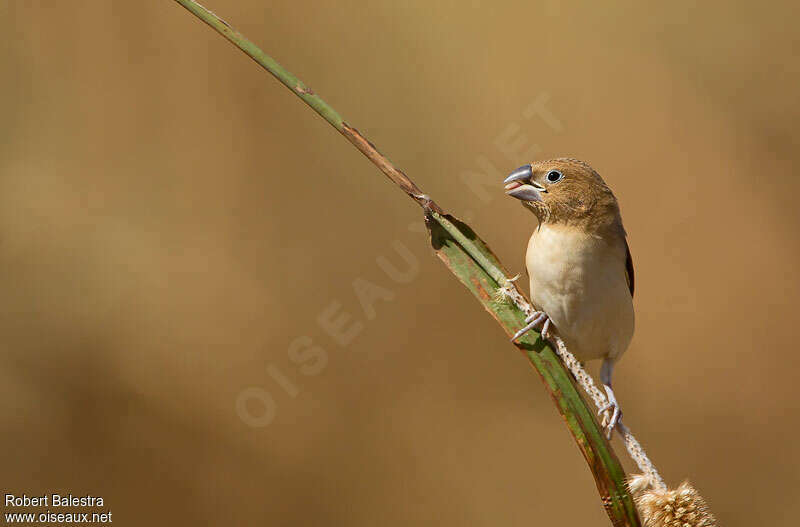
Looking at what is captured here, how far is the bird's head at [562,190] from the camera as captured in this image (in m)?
2.28

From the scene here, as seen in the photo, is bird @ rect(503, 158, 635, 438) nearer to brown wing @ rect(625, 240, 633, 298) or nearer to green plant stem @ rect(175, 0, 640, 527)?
brown wing @ rect(625, 240, 633, 298)

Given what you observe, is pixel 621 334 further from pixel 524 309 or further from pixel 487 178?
pixel 487 178

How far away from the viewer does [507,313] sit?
1.86 meters

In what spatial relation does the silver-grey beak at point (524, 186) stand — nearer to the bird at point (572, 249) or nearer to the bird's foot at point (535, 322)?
the bird at point (572, 249)

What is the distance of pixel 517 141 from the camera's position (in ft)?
12.8

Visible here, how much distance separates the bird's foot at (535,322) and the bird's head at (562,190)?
33cm

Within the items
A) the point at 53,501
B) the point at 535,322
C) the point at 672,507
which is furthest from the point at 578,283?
the point at 53,501

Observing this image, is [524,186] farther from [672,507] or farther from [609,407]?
[672,507]

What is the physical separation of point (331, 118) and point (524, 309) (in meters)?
0.84

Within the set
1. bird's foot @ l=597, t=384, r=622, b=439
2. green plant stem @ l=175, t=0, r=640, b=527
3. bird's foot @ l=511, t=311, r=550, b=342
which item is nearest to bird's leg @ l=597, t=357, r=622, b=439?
bird's foot @ l=597, t=384, r=622, b=439

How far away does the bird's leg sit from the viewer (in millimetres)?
2176

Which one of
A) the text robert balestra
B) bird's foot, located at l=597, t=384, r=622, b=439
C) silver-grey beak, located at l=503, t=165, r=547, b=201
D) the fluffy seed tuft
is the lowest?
the fluffy seed tuft

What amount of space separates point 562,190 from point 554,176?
0.05 meters

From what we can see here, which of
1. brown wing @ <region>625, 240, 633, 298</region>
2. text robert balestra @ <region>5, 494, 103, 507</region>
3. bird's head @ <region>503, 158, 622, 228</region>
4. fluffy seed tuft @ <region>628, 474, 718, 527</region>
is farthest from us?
text robert balestra @ <region>5, 494, 103, 507</region>
